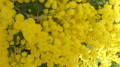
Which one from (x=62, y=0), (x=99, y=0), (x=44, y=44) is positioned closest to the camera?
(x=44, y=44)

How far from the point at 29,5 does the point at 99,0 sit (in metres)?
0.55

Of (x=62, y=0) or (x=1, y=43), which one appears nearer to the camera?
(x=1, y=43)

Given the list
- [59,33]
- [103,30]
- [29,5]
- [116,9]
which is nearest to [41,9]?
[29,5]

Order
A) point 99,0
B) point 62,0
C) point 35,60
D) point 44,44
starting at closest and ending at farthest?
1. point 44,44
2. point 35,60
3. point 62,0
4. point 99,0

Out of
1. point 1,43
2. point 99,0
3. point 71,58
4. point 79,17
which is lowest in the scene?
point 71,58

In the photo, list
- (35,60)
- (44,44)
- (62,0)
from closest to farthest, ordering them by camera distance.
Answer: (44,44)
(35,60)
(62,0)

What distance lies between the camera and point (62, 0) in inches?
35.1

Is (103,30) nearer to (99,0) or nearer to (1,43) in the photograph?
(99,0)

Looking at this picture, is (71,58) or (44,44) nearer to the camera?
(44,44)

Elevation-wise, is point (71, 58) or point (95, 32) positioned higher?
point (95, 32)

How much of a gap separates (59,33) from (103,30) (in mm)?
276

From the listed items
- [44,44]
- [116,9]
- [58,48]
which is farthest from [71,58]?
[116,9]

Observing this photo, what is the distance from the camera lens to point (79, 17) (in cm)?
85

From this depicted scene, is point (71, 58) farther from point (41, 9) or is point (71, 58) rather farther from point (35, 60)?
point (41, 9)
